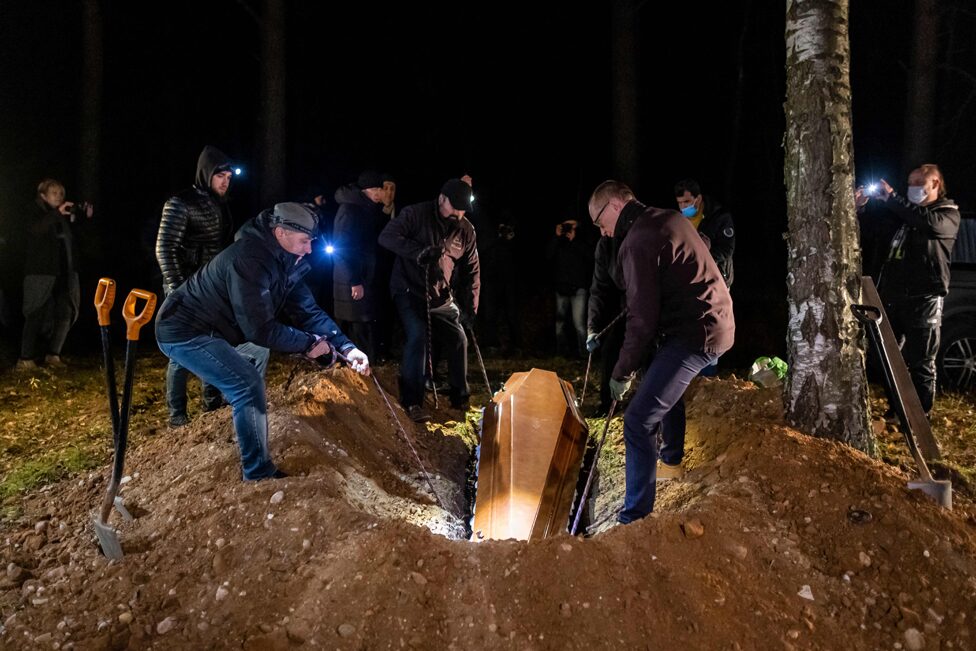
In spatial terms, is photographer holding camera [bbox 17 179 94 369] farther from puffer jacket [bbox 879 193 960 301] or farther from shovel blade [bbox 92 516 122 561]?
puffer jacket [bbox 879 193 960 301]

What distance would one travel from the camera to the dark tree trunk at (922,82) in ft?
33.4

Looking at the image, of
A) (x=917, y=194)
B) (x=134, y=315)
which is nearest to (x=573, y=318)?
(x=917, y=194)

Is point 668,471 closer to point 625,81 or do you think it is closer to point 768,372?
point 768,372

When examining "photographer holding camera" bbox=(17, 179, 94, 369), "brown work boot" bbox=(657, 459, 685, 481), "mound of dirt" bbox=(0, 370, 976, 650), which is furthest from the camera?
"photographer holding camera" bbox=(17, 179, 94, 369)

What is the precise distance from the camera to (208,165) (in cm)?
566

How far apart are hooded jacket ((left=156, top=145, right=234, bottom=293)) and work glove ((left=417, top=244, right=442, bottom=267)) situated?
5.40 ft

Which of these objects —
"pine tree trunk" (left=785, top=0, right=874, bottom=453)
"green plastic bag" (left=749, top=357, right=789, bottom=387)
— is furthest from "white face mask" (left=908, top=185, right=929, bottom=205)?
"green plastic bag" (left=749, top=357, right=789, bottom=387)

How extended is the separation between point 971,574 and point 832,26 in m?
3.26

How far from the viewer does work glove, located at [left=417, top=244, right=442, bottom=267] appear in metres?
6.08

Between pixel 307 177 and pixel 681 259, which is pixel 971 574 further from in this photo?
pixel 307 177

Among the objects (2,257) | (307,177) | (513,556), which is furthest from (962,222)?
(307,177)

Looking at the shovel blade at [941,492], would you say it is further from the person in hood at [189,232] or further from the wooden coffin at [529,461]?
the person in hood at [189,232]

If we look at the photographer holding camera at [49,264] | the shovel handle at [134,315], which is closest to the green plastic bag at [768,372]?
the shovel handle at [134,315]

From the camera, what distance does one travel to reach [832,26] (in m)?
4.48
